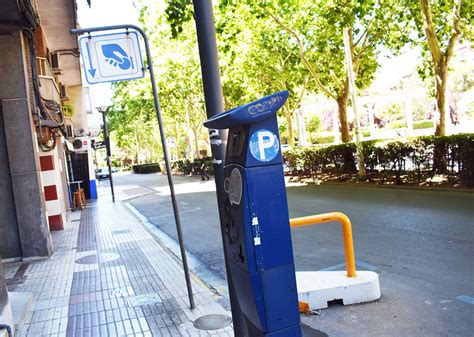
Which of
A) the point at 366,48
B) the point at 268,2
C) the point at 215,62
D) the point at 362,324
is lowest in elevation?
the point at 362,324

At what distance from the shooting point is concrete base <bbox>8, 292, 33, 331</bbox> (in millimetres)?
4730

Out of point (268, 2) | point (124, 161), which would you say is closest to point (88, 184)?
point (268, 2)

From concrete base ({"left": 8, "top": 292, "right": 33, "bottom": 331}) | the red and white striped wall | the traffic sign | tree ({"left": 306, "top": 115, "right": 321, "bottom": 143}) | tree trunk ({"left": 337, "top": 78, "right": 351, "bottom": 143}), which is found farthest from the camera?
tree ({"left": 306, "top": 115, "right": 321, "bottom": 143})

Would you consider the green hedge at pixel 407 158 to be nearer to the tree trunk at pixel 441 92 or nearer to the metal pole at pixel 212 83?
the tree trunk at pixel 441 92

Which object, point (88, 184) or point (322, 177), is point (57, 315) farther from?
point (88, 184)

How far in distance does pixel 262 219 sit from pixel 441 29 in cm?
1519

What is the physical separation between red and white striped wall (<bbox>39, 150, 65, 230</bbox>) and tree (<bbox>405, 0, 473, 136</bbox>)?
11592mm

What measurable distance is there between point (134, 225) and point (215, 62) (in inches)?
351

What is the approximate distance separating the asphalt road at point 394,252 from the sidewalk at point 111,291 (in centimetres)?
74

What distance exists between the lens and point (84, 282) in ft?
20.8

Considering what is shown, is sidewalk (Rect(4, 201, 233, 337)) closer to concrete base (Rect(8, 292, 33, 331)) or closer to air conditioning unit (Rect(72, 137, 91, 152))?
concrete base (Rect(8, 292, 33, 331))

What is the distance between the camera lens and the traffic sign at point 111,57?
4.43 metres

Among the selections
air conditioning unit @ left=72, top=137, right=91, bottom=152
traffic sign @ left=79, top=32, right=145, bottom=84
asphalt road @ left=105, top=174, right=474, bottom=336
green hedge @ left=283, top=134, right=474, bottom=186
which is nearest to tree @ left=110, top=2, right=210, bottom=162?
air conditioning unit @ left=72, top=137, right=91, bottom=152

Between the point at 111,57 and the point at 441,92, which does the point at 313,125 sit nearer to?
the point at 441,92
